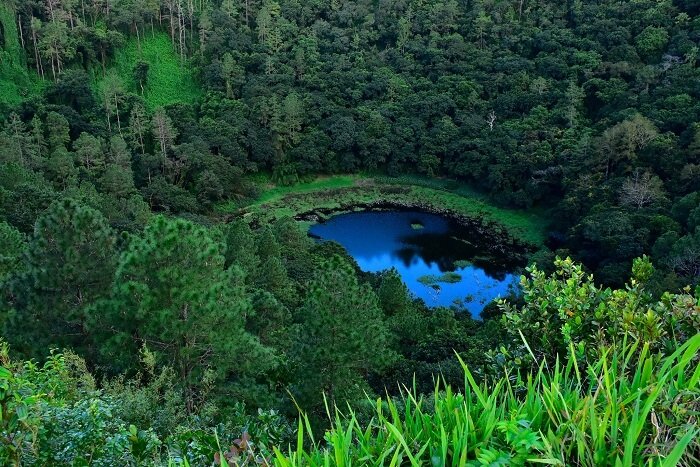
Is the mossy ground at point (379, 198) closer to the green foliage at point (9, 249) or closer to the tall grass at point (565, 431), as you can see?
the green foliage at point (9, 249)

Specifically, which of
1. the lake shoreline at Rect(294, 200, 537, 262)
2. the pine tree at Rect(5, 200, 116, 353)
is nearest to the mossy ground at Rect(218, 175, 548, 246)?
the lake shoreline at Rect(294, 200, 537, 262)

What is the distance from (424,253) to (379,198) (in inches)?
285

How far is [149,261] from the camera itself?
952 cm

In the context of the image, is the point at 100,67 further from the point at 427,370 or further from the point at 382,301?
the point at 427,370

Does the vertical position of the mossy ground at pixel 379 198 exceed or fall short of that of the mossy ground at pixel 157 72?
Answer: it falls short

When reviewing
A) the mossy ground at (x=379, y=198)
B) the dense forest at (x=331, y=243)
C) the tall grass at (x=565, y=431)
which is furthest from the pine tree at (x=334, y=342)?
the mossy ground at (x=379, y=198)

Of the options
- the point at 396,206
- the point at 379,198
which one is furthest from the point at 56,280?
the point at 379,198

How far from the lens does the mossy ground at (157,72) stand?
4025 centimetres

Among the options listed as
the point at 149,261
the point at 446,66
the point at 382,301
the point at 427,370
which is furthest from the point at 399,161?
the point at 149,261

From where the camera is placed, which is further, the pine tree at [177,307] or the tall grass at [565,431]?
the pine tree at [177,307]

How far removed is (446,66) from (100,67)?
24.1m

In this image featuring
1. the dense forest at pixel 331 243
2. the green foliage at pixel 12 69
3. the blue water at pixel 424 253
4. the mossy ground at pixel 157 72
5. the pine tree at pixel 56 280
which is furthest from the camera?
the mossy ground at pixel 157 72

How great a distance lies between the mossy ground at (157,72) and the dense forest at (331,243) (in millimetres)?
256

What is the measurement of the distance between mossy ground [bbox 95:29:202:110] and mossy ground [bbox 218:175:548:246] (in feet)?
33.6
